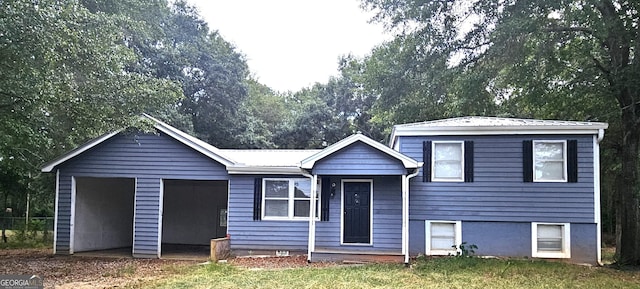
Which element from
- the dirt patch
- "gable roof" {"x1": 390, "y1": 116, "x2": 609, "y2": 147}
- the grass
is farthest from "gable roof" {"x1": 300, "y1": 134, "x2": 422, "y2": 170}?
the grass

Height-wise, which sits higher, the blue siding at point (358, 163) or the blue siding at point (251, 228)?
the blue siding at point (358, 163)

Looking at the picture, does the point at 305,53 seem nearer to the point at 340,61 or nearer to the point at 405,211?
the point at 340,61

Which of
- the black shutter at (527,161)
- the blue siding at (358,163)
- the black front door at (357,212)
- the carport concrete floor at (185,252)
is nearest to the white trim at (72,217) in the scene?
the carport concrete floor at (185,252)

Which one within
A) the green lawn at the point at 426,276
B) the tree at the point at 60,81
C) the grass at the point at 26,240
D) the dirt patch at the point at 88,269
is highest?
the tree at the point at 60,81

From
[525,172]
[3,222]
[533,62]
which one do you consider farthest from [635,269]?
[3,222]

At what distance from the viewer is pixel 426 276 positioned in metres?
10.5

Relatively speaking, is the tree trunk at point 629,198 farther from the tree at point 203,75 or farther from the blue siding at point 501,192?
the tree at point 203,75

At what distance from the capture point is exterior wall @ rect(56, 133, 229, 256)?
47.3 ft

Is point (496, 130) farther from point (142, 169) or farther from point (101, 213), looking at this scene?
point (101, 213)

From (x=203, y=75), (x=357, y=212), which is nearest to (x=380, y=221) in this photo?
(x=357, y=212)

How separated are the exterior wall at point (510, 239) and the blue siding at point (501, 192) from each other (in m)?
0.15

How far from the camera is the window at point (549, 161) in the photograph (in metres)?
13.1

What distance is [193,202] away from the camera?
1908 centimetres

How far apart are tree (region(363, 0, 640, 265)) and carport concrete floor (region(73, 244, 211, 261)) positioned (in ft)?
25.9
